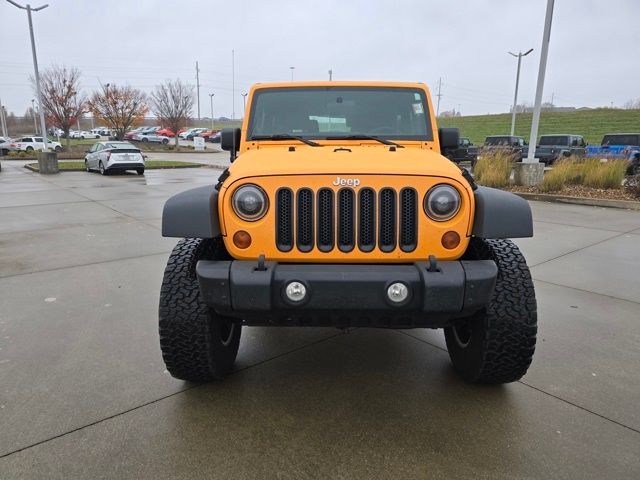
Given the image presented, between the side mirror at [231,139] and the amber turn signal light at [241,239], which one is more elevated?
the side mirror at [231,139]

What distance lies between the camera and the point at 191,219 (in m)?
2.28

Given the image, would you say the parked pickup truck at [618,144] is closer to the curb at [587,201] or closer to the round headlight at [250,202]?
the curb at [587,201]

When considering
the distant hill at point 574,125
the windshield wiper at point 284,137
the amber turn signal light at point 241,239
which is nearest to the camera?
the amber turn signal light at point 241,239

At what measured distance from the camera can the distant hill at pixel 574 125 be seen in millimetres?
39938

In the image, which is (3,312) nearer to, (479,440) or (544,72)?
(479,440)

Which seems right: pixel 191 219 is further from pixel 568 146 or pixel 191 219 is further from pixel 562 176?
pixel 568 146

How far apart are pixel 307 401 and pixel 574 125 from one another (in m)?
49.0

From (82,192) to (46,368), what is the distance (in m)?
10.6

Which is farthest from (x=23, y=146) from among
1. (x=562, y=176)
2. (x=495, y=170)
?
(x=562, y=176)

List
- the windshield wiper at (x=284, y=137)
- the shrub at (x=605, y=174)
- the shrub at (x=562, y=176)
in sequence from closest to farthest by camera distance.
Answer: the windshield wiper at (x=284, y=137), the shrub at (x=605, y=174), the shrub at (x=562, y=176)

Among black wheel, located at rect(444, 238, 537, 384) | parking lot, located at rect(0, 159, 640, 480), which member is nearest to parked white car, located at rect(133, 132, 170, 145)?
parking lot, located at rect(0, 159, 640, 480)

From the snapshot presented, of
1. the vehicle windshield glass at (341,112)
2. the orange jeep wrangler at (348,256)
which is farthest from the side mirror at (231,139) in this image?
the orange jeep wrangler at (348,256)

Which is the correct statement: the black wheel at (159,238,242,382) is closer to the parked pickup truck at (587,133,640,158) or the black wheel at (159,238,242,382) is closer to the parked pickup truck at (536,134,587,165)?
the parked pickup truck at (587,133,640,158)

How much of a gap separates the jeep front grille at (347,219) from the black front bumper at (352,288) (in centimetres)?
15
